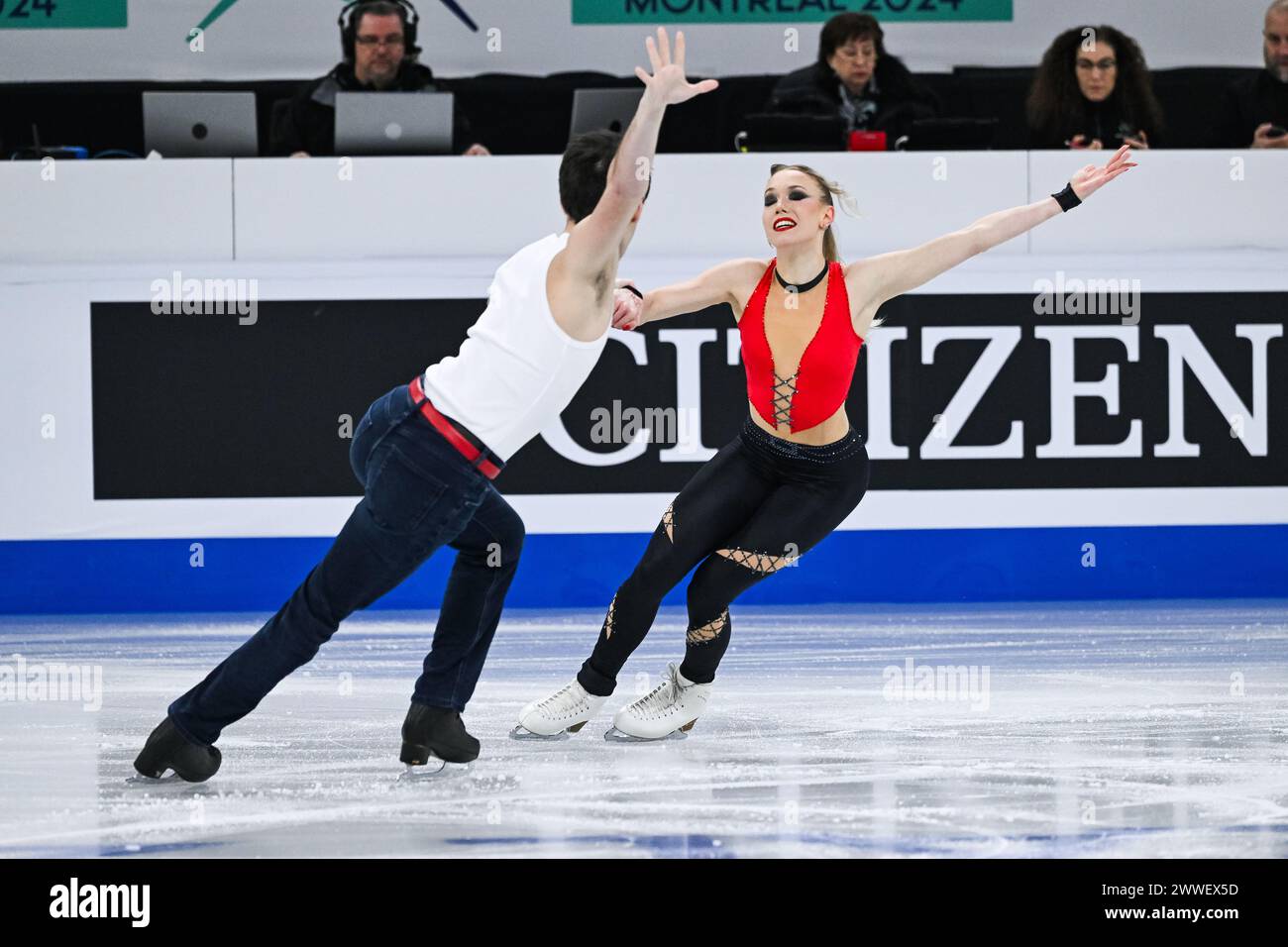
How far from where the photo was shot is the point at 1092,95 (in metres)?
6.19

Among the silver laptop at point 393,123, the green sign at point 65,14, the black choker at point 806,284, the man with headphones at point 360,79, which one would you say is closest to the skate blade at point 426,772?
the black choker at point 806,284

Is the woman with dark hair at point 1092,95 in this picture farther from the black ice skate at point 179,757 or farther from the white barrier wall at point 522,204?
the black ice skate at point 179,757

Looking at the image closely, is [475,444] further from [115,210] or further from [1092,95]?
[1092,95]

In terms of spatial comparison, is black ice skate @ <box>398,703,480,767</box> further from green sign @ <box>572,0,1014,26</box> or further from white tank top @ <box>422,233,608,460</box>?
green sign @ <box>572,0,1014,26</box>

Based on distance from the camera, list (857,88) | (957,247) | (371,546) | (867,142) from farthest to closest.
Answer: (857,88) → (867,142) → (957,247) → (371,546)

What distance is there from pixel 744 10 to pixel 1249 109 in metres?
2.51

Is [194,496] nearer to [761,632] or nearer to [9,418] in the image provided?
[9,418]

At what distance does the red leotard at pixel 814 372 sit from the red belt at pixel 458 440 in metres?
0.91

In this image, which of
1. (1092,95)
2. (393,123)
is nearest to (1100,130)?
(1092,95)

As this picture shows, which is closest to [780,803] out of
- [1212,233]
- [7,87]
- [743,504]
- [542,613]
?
[743,504]

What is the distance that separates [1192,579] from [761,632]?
1.78 m

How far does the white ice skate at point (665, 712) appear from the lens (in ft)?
12.0

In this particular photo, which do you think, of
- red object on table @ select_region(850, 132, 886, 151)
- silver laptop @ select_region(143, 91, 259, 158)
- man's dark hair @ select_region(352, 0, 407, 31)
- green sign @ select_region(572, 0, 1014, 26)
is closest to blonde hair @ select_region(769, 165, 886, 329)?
red object on table @ select_region(850, 132, 886, 151)

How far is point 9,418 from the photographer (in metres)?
5.62
